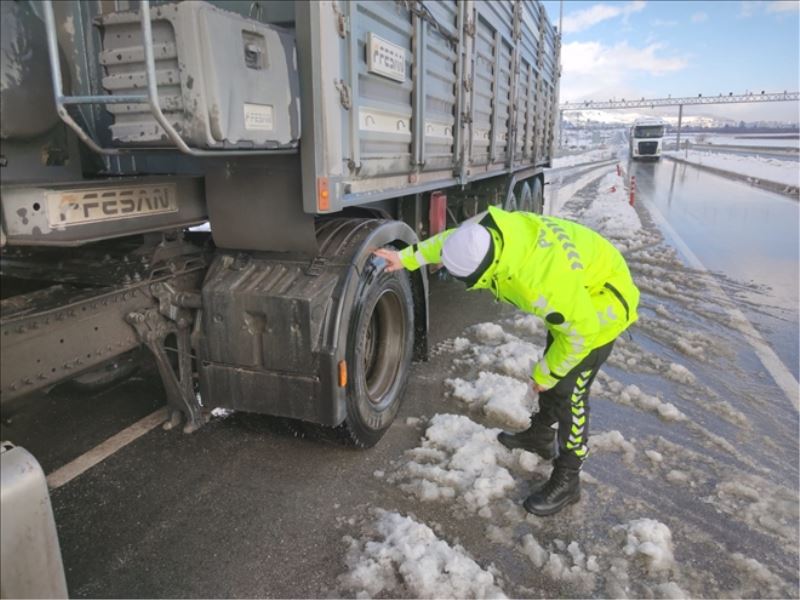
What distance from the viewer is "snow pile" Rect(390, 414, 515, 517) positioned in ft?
9.67

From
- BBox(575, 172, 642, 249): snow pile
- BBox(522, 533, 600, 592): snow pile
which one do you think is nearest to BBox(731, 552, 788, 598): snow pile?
BBox(522, 533, 600, 592): snow pile

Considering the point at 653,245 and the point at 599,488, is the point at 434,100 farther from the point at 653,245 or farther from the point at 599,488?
the point at 653,245

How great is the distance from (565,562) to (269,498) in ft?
4.70

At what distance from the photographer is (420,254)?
9.39ft

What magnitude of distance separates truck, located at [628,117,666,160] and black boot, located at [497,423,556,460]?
4592 centimetres

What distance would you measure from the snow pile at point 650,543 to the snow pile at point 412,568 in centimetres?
70

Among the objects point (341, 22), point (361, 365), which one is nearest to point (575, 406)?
point (361, 365)

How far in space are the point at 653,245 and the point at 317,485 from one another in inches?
352

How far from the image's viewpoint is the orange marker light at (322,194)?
2.59 metres

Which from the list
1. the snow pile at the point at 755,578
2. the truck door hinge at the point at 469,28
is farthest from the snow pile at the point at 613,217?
the snow pile at the point at 755,578

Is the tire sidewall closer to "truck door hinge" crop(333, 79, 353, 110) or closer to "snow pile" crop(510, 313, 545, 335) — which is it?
"truck door hinge" crop(333, 79, 353, 110)

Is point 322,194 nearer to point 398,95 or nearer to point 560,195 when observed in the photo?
point 398,95

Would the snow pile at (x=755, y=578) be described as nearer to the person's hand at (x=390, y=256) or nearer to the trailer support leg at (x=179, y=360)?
the person's hand at (x=390, y=256)

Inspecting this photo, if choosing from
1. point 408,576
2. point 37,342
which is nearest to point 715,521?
point 408,576
